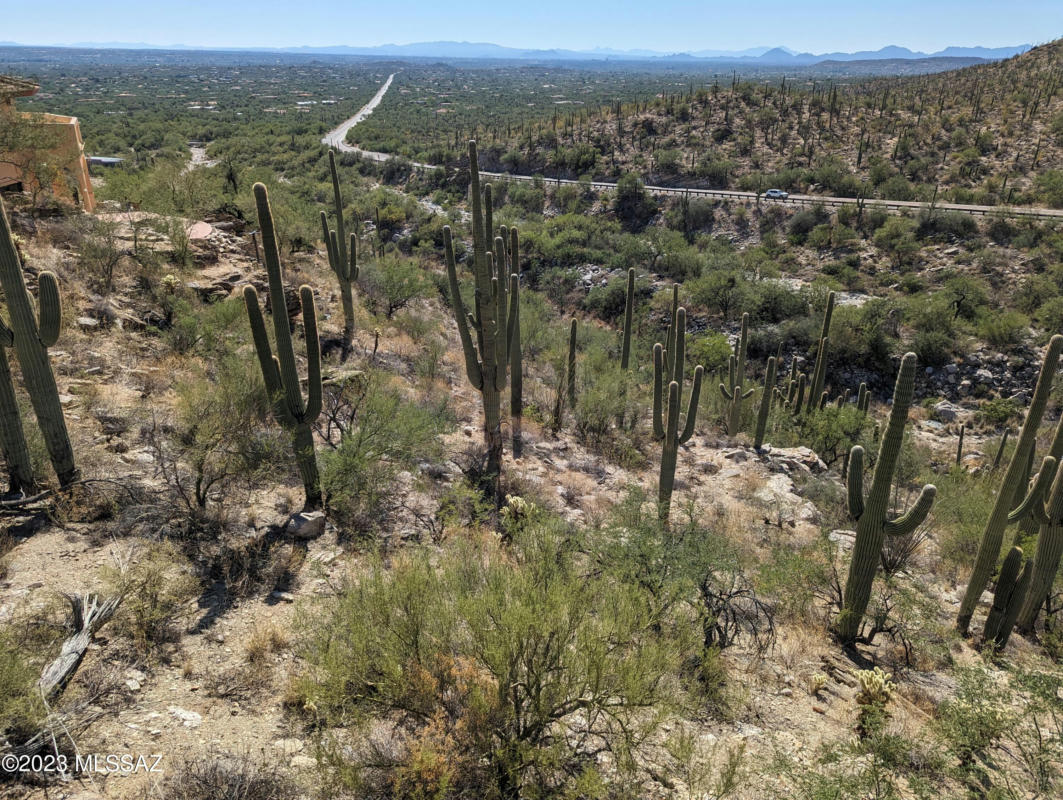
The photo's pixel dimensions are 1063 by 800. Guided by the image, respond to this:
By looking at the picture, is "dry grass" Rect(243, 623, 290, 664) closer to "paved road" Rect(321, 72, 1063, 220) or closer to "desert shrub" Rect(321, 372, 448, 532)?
"desert shrub" Rect(321, 372, 448, 532)

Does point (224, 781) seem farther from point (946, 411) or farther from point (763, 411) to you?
point (946, 411)

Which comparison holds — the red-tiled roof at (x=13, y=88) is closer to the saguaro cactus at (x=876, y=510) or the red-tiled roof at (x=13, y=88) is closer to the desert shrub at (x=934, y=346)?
the saguaro cactus at (x=876, y=510)

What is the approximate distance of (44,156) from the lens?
17.7m

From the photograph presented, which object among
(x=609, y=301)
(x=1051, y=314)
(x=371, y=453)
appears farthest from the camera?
(x=609, y=301)

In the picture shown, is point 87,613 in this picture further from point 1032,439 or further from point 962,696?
point 1032,439

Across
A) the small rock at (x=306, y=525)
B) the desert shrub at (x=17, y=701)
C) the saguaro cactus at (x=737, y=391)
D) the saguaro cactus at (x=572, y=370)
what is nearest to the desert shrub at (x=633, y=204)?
the saguaro cactus at (x=737, y=391)

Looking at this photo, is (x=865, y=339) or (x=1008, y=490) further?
(x=865, y=339)

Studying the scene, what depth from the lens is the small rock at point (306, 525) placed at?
8.59 m

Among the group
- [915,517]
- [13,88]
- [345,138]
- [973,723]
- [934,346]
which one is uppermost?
[13,88]

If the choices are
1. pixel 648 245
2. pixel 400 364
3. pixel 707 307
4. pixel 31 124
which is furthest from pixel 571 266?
pixel 31 124

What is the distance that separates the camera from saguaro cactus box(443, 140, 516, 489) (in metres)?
12.0

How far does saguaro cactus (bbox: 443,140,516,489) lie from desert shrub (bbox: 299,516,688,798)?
5916 millimetres

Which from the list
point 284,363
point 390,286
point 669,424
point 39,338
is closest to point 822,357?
point 669,424

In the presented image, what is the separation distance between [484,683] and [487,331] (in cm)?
796
